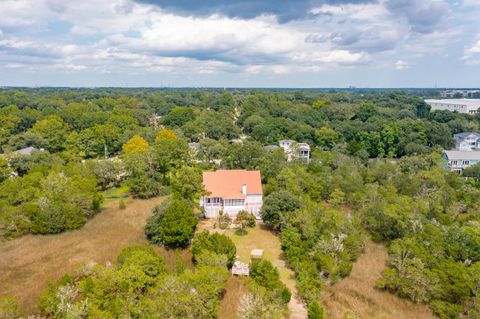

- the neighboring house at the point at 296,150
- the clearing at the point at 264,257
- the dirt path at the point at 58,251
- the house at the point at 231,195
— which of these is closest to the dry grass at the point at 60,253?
the dirt path at the point at 58,251

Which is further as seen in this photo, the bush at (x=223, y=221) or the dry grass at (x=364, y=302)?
the bush at (x=223, y=221)

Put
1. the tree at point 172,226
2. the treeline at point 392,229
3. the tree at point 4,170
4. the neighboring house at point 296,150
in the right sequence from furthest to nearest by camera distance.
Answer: the neighboring house at point 296,150 < the tree at point 4,170 < the tree at point 172,226 < the treeline at point 392,229

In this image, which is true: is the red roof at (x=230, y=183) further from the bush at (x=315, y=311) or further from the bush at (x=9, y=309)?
the bush at (x=9, y=309)

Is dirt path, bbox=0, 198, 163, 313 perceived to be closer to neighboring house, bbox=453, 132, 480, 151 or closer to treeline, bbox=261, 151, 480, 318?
treeline, bbox=261, 151, 480, 318

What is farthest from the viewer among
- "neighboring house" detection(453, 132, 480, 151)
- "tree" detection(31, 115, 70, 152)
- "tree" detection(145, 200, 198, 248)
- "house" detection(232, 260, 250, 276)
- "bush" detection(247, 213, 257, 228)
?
"neighboring house" detection(453, 132, 480, 151)

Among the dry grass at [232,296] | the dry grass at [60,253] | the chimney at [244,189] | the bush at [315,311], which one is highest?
the chimney at [244,189]

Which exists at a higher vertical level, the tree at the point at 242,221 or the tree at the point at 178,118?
the tree at the point at 178,118

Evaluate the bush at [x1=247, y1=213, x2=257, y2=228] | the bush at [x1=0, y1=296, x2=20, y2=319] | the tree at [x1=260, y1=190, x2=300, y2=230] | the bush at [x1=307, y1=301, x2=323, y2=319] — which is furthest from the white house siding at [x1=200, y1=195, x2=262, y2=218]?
the bush at [x1=0, y1=296, x2=20, y2=319]

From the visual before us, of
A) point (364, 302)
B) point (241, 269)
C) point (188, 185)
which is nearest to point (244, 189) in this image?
point (188, 185)
